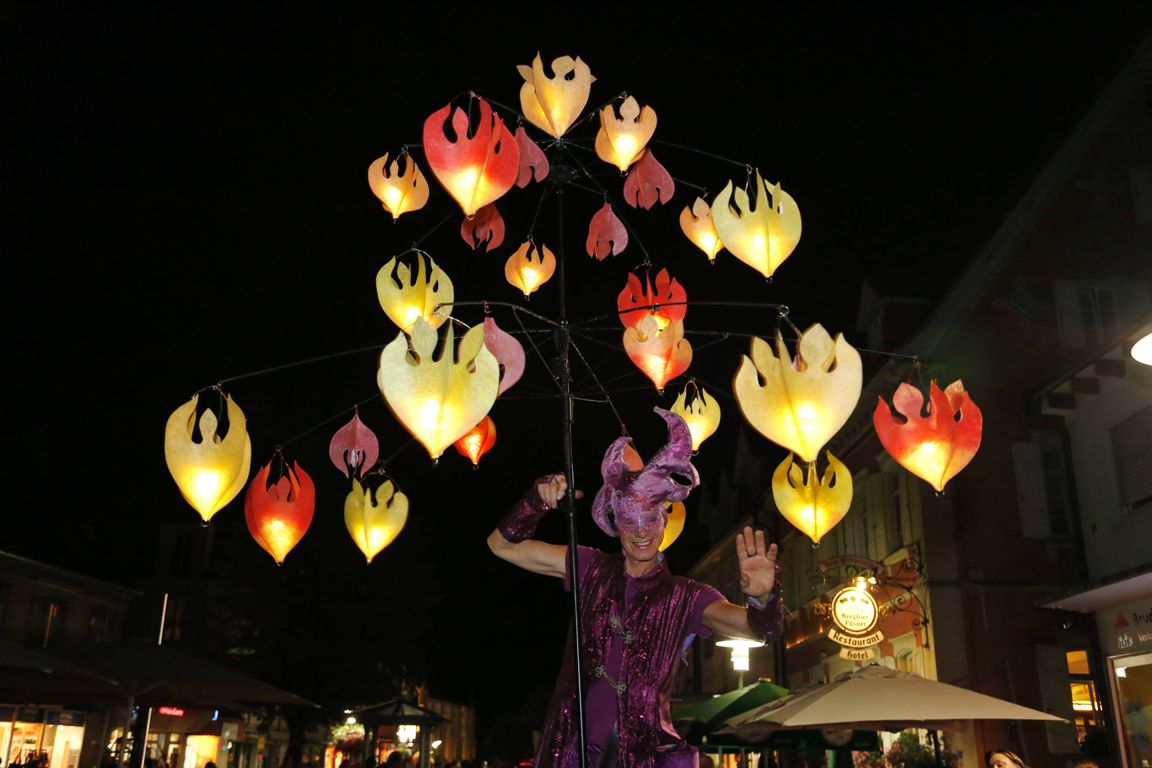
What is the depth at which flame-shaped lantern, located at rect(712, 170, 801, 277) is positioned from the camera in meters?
5.28

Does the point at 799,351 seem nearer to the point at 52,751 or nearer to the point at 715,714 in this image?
the point at 715,714

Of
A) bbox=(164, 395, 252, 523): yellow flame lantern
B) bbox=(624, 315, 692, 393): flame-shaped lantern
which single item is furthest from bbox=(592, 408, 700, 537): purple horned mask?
bbox=(164, 395, 252, 523): yellow flame lantern

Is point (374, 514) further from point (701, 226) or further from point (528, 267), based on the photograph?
point (701, 226)

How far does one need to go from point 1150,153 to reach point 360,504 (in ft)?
55.8

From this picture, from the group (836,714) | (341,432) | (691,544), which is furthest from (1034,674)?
(691,544)

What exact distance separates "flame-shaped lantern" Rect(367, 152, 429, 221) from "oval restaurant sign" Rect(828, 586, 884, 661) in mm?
11914

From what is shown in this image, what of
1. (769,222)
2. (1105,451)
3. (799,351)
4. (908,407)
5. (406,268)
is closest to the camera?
(799,351)

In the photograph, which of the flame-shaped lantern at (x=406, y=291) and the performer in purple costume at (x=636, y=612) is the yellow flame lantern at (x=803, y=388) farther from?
the flame-shaped lantern at (x=406, y=291)

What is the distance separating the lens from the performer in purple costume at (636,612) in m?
3.64

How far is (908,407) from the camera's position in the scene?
624 centimetres

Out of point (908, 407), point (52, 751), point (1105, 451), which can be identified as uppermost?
point (1105, 451)

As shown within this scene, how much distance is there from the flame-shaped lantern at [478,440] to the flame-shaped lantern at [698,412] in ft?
4.34

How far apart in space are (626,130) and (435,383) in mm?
2386

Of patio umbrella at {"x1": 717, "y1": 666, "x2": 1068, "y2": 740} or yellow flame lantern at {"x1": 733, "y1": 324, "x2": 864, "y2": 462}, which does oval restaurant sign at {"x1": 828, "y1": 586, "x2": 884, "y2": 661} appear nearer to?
patio umbrella at {"x1": 717, "y1": 666, "x2": 1068, "y2": 740}
